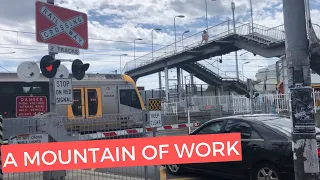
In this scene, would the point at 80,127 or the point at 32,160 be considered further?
the point at 80,127

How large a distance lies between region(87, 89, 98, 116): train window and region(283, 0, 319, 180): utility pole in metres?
13.5

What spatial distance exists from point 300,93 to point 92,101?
45.4 ft

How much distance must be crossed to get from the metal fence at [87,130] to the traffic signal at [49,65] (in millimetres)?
882

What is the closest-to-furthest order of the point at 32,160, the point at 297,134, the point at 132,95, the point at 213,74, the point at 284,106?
the point at 297,134
the point at 32,160
the point at 132,95
the point at 284,106
the point at 213,74

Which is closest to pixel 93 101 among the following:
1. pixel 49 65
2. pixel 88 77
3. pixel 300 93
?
pixel 88 77

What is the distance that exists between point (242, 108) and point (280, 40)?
5415mm

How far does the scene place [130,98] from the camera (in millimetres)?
19281

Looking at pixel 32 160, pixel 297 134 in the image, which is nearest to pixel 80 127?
pixel 32 160

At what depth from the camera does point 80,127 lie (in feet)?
24.2

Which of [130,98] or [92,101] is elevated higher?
[130,98]

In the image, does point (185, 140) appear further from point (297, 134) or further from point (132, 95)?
point (132, 95)

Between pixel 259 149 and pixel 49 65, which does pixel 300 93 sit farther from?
pixel 49 65

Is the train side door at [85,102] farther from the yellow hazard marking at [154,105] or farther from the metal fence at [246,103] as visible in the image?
the yellow hazard marking at [154,105]

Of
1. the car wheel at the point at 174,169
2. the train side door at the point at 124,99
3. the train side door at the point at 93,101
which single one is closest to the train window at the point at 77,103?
the train side door at the point at 93,101
